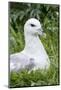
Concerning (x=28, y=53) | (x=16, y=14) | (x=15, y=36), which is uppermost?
(x=16, y=14)

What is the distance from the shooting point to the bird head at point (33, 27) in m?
2.60

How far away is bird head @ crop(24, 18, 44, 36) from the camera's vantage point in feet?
8.54

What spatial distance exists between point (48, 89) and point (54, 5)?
0.87 meters

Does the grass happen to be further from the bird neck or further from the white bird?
the bird neck

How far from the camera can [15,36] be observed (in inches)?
101

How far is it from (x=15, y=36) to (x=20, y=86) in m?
0.50

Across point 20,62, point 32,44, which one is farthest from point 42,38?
point 20,62

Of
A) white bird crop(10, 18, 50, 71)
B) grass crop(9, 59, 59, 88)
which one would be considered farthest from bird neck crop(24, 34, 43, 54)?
grass crop(9, 59, 59, 88)

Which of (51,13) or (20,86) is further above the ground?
(51,13)

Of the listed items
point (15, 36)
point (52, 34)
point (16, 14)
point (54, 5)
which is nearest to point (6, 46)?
point (15, 36)

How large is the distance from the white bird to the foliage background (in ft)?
0.13

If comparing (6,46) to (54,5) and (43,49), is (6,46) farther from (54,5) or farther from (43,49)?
(54,5)

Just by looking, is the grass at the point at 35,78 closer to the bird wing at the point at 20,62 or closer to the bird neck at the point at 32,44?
the bird wing at the point at 20,62

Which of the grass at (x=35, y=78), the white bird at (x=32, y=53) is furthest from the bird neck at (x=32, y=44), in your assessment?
the grass at (x=35, y=78)
